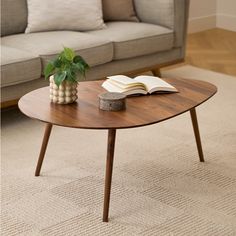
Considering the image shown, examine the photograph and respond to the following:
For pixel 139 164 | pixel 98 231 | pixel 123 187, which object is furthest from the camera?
pixel 139 164

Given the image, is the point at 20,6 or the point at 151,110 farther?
the point at 20,6

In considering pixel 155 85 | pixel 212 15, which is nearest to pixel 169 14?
pixel 155 85

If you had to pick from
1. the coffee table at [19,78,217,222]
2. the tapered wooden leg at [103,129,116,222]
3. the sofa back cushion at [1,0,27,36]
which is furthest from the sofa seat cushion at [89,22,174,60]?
the tapered wooden leg at [103,129,116,222]

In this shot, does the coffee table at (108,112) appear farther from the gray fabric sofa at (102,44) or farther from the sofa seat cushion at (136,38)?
the sofa seat cushion at (136,38)

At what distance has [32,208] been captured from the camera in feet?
8.88

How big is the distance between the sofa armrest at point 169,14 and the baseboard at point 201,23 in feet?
6.06

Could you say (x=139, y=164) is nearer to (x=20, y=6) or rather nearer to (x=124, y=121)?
(x=124, y=121)

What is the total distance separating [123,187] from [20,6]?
1.84m

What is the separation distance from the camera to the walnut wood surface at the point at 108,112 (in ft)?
8.40

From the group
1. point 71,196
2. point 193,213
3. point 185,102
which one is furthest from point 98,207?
point 185,102

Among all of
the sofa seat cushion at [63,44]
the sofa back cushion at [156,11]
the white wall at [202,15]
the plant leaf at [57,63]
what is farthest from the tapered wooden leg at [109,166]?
the white wall at [202,15]

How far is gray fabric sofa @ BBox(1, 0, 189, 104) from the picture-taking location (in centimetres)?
360

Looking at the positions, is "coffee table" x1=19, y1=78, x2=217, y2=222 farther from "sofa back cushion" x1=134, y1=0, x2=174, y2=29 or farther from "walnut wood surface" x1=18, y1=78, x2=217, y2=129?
"sofa back cushion" x1=134, y1=0, x2=174, y2=29

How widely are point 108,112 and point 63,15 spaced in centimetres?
174
